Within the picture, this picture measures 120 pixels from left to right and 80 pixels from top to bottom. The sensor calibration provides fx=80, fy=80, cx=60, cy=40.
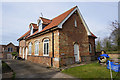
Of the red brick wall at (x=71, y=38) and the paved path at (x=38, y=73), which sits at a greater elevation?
the red brick wall at (x=71, y=38)

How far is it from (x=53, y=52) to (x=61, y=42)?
5.51 ft

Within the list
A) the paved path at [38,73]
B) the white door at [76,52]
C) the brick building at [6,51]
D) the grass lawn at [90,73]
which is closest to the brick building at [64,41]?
the white door at [76,52]

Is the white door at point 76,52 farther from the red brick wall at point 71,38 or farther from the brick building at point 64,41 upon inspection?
the red brick wall at point 71,38

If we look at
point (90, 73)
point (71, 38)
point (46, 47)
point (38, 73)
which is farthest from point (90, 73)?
point (46, 47)

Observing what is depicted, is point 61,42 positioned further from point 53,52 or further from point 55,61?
point 55,61

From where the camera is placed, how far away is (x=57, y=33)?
1002 centimetres

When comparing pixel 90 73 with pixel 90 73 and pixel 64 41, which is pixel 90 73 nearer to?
pixel 90 73

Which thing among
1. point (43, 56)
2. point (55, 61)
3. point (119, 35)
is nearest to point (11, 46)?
point (43, 56)

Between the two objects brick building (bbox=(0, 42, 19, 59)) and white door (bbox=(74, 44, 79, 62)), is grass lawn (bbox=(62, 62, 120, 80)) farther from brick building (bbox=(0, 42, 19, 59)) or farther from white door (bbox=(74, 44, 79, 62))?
brick building (bbox=(0, 42, 19, 59))

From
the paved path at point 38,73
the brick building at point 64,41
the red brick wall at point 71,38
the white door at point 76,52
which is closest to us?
the paved path at point 38,73

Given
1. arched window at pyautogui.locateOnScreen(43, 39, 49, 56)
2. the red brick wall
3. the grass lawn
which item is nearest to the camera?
the grass lawn

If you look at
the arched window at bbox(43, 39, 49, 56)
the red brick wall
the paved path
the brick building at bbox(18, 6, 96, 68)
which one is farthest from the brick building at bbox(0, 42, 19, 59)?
the red brick wall

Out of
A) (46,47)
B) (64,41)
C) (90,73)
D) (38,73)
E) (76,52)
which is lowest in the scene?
(38,73)

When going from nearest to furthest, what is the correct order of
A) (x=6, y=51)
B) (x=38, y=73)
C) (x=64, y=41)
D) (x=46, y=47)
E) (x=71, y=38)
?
(x=38, y=73), (x=64, y=41), (x=71, y=38), (x=46, y=47), (x=6, y=51)
